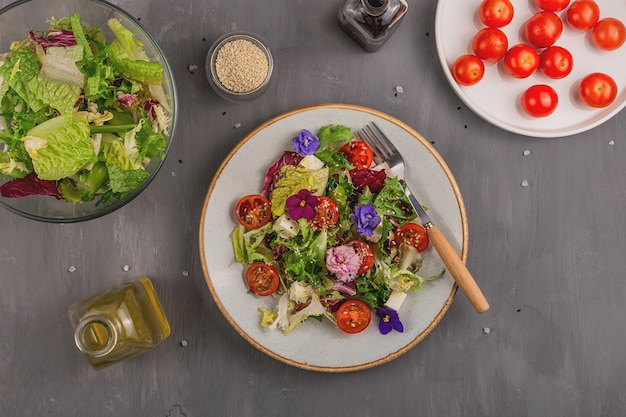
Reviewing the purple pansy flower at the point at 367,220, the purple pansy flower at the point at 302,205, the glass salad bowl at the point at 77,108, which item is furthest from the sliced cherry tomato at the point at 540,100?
the glass salad bowl at the point at 77,108

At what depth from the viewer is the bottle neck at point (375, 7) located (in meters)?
1.57

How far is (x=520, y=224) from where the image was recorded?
1760 mm

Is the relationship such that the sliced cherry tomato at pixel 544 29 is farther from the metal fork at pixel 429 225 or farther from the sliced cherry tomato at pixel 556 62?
the metal fork at pixel 429 225

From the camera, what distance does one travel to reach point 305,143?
155cm

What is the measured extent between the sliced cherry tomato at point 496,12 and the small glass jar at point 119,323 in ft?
3.96

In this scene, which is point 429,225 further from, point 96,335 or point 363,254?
point 96,335

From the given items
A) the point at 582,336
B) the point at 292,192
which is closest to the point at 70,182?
the point at 292,192

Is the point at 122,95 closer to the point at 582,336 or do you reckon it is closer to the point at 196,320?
the point at 196,320

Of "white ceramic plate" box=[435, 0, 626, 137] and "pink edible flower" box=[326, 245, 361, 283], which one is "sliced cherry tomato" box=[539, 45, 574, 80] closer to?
"white ceramic plate" box=[435, 0, 626, 137]

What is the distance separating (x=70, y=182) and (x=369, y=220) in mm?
735

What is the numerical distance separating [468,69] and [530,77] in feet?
0.72

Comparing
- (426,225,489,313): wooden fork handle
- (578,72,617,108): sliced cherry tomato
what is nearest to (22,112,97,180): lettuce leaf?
(426,225,489,313): wooden fork handle

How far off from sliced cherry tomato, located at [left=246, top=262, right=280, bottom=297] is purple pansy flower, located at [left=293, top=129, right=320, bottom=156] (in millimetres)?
317

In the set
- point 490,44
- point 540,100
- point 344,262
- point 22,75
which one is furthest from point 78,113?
point 540,100
